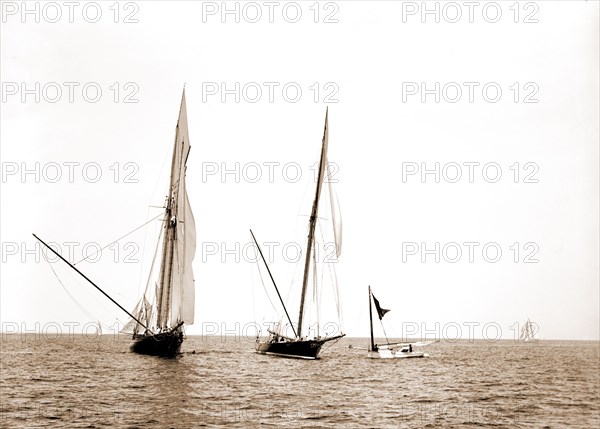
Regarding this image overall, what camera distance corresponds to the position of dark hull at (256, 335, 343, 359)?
67.5m

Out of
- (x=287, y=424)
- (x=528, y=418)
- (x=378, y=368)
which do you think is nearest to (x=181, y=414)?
(x=287, y=424)

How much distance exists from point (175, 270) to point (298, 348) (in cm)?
1390

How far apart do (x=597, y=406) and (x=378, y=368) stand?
26.3 metres

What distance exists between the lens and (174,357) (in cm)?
6481

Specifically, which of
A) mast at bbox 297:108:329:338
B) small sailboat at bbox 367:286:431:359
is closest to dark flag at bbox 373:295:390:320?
small sailboat at bbox 367:286:431:359

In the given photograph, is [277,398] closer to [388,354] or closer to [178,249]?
[178,249]

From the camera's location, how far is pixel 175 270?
62.8 m

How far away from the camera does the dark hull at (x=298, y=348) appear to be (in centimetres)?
6753

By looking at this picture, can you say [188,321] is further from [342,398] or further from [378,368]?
[342,398]

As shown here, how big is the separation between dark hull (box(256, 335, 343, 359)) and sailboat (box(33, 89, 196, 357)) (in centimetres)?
1056

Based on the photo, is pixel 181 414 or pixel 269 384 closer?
pixel 181 414

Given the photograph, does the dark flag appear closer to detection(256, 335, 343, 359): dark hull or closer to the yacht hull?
detection(256, 335, 343, 359): dark hull

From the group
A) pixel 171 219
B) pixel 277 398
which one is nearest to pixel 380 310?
pixel 171 219

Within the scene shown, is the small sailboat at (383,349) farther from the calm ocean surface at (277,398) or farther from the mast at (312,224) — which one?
the calm ocean surface at (277,398)
